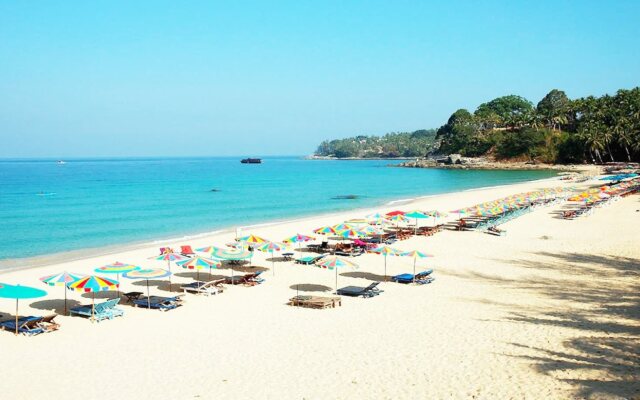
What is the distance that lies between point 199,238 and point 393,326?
19.9 m

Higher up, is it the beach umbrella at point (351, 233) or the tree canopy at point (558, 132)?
the tree canopy at point (558, 132)

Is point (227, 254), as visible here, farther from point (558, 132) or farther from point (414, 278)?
point (558, 132)

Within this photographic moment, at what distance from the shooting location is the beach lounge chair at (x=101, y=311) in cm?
1475

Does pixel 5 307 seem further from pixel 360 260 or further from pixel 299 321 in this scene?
pixel 360 260

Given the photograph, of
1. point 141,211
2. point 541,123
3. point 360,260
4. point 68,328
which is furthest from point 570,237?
point 541,123

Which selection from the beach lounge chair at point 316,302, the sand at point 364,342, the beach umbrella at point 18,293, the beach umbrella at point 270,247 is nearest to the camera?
the sand at point 364,342

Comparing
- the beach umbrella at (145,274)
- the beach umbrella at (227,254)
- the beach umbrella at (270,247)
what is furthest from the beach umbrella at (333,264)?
the beach umbrella at (145,274)

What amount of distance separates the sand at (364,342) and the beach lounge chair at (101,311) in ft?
0.85

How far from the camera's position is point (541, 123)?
123 m

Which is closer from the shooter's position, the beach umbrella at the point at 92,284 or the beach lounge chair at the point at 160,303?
the beach umbrella at the point at 92,284

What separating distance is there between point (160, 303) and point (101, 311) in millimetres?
1671

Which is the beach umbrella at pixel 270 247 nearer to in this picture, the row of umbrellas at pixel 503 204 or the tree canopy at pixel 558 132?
the row of umbrellas at pixel 503 204

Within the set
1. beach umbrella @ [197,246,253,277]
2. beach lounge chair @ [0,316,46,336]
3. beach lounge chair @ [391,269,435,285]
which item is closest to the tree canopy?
beach lounge chair @ [391,269,435,285]

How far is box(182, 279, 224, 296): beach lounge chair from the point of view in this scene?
1756 cm
